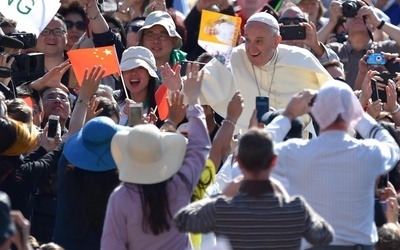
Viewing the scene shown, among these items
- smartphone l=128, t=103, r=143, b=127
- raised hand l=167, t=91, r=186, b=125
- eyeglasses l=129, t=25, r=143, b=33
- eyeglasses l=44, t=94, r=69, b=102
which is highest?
raised hand l=167, t=91, r=186, b=125

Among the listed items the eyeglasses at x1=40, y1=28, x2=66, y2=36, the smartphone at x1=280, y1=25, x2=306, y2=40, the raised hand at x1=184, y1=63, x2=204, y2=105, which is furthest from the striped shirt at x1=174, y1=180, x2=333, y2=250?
the eyeglasses at x1=40, y1=28, x2=66, y2=36

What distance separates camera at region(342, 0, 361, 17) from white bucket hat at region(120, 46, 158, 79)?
207 centimetres

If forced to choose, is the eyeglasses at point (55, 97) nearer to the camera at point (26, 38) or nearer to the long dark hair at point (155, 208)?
the camera at point (26, 38)

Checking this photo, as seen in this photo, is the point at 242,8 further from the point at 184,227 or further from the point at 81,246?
the point at 184,227

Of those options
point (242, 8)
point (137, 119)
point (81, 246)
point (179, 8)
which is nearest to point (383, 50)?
point (242, 8)

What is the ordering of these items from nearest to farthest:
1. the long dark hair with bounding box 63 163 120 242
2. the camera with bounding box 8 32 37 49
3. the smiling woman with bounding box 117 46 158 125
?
1. the long dark hair with bounding box 63 163 120 242
2. the camera with bounding box 8 32 37 49
3. the smiling woman with bounding box 117 46 158 125

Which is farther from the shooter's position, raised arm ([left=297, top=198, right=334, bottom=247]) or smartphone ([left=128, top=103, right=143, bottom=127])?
smartphone ([left=128, top=103, right=143, bottom=127])

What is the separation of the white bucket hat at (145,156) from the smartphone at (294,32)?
149 inches

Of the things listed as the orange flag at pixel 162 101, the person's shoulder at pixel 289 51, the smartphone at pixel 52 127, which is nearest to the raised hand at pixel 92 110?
the smartphone at pixel 52 127

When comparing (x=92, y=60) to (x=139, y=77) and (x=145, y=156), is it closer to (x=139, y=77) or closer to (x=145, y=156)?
(x=139, y=77)

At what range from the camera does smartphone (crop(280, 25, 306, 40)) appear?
10094 mm

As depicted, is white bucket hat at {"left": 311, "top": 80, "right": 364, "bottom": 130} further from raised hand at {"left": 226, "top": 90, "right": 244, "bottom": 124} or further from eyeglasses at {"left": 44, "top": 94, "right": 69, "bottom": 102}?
eyeglasses at {"left": 44, "top": 94, "right": 69, "bottom": 102}

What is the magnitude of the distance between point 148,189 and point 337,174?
37.4 inches

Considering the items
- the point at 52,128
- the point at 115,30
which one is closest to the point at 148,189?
the point at 52,128
